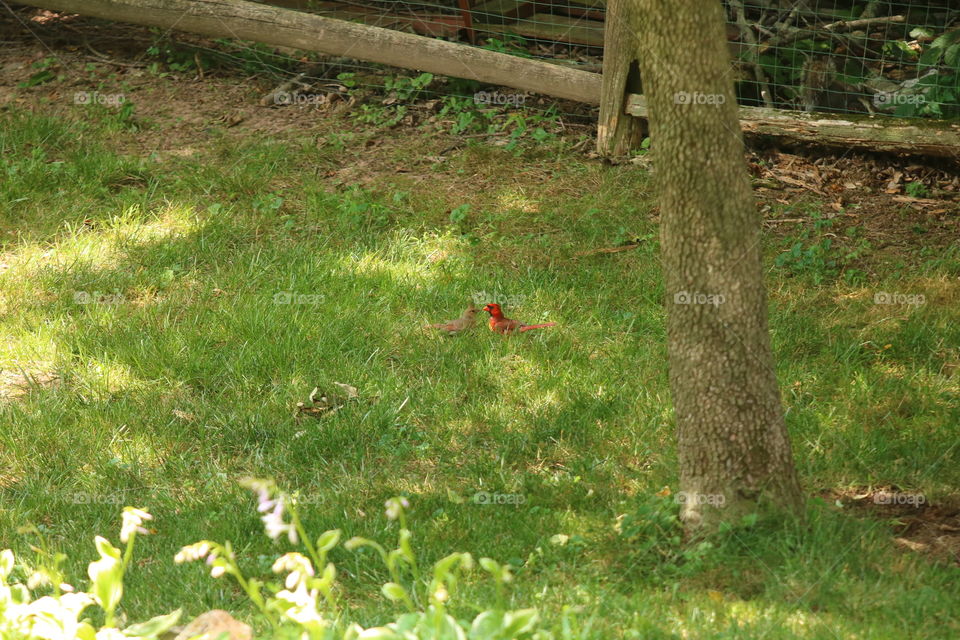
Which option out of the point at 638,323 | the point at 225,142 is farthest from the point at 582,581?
the point at 225,142

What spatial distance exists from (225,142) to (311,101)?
972 millimetres

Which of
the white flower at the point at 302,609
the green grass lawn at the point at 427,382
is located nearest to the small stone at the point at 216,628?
the white flower at the point at 302,609

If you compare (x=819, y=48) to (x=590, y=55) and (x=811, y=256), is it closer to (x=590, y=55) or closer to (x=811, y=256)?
(x=590, y=55)

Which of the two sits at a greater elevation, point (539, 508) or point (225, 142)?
point (225, 142)

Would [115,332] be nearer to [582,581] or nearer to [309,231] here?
[309,231]

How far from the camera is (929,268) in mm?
5973

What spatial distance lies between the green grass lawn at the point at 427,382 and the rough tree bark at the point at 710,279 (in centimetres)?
21

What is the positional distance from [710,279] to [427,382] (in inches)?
80.0

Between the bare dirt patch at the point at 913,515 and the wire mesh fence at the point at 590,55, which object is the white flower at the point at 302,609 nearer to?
the bare dirt patch at the point at 913,515

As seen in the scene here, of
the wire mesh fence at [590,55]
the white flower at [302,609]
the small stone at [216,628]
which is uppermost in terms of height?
the wire mesh fence at [590,55]

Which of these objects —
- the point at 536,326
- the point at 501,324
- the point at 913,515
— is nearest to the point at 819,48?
the point at 536,326

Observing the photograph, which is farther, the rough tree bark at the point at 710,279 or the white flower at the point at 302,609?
the rough tree bark at the point at 710,279

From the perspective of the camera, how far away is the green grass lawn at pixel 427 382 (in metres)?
3.59

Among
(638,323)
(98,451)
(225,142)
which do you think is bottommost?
(98,451)
